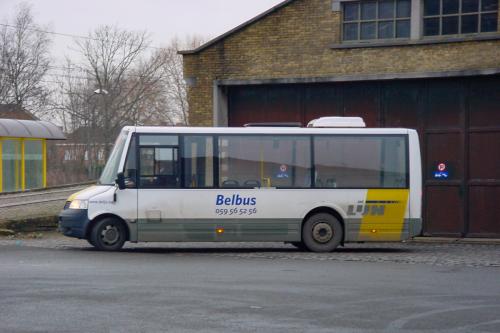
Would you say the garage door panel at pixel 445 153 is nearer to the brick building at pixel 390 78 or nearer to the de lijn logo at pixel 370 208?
the brick building at pixel 390 78

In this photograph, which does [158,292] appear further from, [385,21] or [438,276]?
[385,21]

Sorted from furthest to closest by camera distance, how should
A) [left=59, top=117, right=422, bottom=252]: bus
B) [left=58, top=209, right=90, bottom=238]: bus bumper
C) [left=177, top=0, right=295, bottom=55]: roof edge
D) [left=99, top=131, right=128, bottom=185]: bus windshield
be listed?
[left=177, top=0, right=295, bottom=55]: roof edge < [left=99, top=131, right=128, bottom=185]: bus windshield < [left=59, top=117, right=422, bottom=252]: bus < [left=58, top=209, right=90, bottom=238]: bus bumper

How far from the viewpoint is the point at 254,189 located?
18250 mm

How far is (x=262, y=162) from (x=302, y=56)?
19.4ft

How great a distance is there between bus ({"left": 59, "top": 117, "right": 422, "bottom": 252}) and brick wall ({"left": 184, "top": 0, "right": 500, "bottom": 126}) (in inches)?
165

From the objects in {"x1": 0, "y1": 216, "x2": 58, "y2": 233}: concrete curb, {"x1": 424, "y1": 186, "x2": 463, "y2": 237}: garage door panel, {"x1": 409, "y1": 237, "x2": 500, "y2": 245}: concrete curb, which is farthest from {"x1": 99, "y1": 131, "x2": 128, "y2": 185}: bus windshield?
{"x1": 424, "y1": 186, "x2": 463, "y2": 237}: garage door panel

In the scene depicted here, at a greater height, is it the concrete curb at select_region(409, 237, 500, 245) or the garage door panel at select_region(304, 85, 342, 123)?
the garage door panel at select_region(304, 85, 342, 123)

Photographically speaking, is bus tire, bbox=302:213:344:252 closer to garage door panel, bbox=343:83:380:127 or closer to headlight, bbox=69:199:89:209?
headlight, bbox=69:199:89:209

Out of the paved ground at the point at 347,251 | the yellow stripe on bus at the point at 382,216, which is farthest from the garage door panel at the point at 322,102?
the yellow stripe on bus at the point at 382,216

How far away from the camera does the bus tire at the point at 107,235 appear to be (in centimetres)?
1794

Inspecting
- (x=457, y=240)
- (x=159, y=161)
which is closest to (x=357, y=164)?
(x=159, y=161)

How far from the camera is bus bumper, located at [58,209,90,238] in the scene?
17859mm

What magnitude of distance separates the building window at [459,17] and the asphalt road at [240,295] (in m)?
7.94

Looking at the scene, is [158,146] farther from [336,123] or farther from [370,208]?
[370,208]
